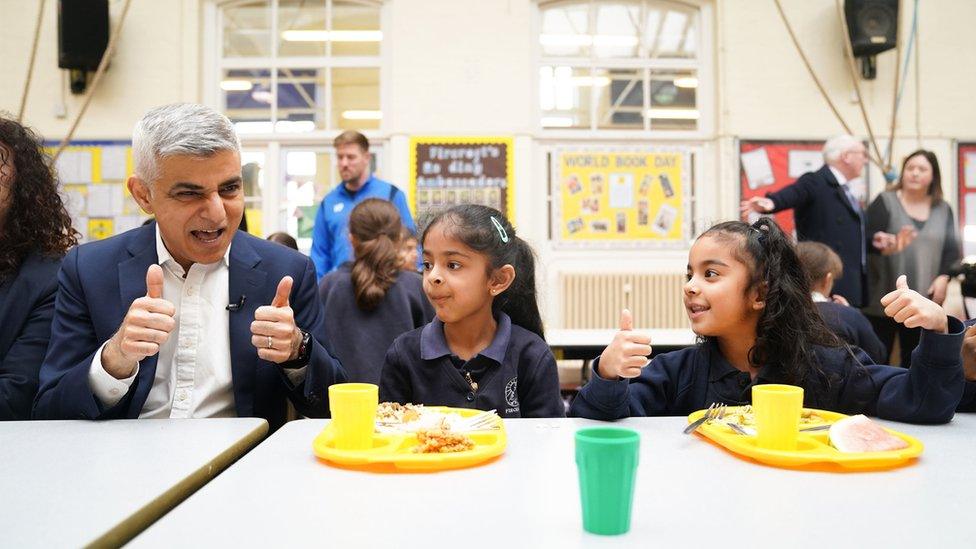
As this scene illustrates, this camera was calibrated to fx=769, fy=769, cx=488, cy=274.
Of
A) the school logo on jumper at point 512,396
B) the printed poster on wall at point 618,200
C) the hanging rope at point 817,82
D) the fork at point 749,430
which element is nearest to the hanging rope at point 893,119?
the hanging rope at point 817,82

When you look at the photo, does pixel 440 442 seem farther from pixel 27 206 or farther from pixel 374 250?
pixel 374 250

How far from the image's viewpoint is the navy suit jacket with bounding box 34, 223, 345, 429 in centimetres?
157

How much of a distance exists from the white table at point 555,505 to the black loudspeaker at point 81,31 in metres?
5.57

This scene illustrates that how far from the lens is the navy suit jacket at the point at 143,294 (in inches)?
61.7

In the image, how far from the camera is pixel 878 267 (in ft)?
14.7

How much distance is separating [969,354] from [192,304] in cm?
161

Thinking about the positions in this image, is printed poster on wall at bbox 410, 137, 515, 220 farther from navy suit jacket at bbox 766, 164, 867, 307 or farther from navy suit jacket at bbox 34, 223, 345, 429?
navy suit jacket at bbox 34, 223, 345, 429

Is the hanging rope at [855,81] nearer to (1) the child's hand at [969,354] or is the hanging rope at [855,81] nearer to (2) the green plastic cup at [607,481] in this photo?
(1) the child's hand at [969,354]

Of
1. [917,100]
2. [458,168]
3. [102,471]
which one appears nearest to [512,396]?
[102,471]

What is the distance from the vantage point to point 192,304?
167 centimetres

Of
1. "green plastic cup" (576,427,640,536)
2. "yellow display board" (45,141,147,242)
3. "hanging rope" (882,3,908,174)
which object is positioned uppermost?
"hanging rope" (882,3,908,174)

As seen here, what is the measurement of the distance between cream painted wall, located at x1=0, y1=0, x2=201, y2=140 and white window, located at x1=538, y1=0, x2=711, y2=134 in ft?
9.35

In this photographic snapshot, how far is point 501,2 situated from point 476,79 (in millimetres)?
639

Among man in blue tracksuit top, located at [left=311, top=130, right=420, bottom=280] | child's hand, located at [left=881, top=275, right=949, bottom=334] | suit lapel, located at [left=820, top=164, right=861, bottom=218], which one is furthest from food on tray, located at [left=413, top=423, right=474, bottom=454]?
suit lapel, located at [left=820, top=164, right=861, bottom=218]
